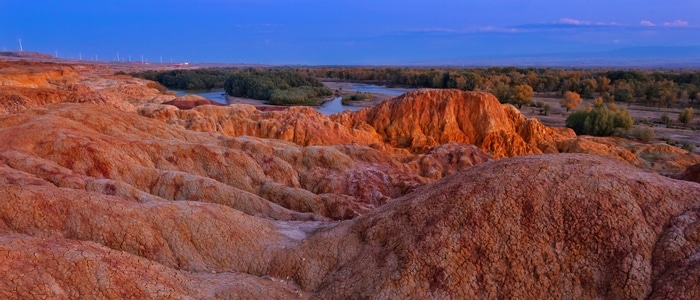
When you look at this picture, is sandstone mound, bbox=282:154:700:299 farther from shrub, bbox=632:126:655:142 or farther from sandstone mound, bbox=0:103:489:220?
shrub, bbox=632:126:655:142

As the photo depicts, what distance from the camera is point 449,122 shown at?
167 feet

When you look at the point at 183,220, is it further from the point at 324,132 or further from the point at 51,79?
the point at 51,79

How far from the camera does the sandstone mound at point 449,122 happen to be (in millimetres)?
49156

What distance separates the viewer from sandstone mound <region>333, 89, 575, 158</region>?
49.2 metres

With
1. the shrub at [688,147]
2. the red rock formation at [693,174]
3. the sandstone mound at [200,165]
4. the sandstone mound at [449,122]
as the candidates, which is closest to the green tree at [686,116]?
the shrub at [688,147]

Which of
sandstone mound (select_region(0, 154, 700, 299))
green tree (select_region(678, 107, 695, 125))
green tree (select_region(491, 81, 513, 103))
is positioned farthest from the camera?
green tree (select_region(491, 81, 513, 103))

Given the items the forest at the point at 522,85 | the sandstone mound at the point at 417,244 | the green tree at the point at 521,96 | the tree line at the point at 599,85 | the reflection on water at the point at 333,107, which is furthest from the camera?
the forest at the point at 522,85

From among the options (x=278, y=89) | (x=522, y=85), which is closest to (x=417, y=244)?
(x=522, y=85)

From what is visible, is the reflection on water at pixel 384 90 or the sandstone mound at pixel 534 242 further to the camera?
the reflection on water at pixel 384 90

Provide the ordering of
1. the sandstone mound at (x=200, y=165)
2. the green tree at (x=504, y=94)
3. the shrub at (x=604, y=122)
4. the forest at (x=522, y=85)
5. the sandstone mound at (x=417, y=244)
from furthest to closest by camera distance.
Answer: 1. the forest at (x=522, y=85)
2. the green tree at (x=504, y=94)
3. the shrub at (x=604, y=122)
4. the sandstone mound at (x=200, y=165)
5. the sandstone mound at (x=417, y=244)

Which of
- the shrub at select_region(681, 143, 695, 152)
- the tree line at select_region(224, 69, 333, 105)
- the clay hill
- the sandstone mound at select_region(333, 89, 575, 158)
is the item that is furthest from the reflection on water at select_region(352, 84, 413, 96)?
the clay hill

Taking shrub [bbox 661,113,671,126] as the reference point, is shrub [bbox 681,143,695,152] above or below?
below

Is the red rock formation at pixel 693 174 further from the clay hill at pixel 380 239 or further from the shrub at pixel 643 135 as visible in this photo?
the shrub at pixel 643 135

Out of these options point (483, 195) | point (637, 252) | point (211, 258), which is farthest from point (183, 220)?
point (637, 252)
